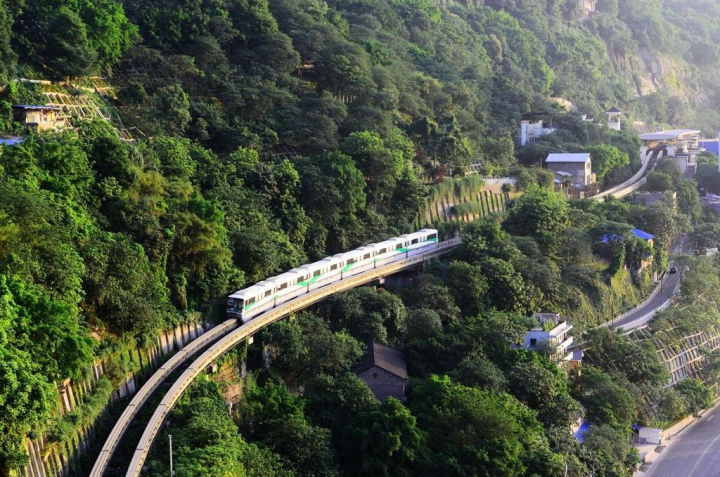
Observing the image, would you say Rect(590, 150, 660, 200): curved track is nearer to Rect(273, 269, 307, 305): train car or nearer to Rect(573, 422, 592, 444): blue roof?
Result: Rect(573, 422, 592, 444): blue roof

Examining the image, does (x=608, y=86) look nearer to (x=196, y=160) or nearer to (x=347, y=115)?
(x=347, y=115)

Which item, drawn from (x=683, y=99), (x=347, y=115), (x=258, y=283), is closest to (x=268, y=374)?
(x=258, y=283)

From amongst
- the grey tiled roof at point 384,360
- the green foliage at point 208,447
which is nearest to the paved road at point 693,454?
the grey tiled roof at point 384,360

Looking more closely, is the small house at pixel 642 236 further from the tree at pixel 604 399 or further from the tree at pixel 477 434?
the tree at pixel 477 434

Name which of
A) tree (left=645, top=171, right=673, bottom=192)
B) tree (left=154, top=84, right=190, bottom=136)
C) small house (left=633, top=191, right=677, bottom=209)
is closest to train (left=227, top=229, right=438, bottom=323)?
tree (left=154, top=84, right=190, bottom=136)

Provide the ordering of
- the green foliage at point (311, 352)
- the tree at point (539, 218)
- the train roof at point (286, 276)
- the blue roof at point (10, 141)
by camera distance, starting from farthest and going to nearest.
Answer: the tree at point (539, 218) < the train roof at point (286, 276) < the green foliage at point (311, 352) < the blue roof at point (10, 141)

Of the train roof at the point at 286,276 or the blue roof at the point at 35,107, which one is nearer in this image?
the train roof at the point at 286,276
